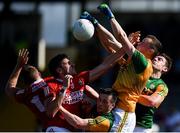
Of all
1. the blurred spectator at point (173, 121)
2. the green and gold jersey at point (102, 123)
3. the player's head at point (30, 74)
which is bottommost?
the blurred spectator at point (173, 121)

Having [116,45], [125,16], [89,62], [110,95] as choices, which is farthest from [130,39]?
[125,16]

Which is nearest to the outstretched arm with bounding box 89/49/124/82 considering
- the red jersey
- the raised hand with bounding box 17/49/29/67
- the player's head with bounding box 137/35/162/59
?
the red jersey

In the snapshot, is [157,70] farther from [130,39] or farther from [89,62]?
[89,62]

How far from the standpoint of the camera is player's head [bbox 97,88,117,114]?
8.98 meters

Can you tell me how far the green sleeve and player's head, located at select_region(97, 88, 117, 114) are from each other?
→ 45cm

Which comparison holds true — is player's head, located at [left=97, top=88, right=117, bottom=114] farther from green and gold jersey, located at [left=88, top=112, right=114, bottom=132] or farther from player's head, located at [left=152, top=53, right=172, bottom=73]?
player's head, located at [left=152, top=53, right=172, bottom=73]

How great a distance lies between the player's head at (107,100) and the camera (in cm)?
898

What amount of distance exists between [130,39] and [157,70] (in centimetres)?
58

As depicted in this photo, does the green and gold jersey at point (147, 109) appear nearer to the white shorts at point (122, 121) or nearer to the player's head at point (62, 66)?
the white shorts at point (122, 121)

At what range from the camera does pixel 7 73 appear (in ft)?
59.8

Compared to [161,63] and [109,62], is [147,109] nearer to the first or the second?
[161,63]

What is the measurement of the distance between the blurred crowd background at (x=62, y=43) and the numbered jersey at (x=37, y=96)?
6166mm

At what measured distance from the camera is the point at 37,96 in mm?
9688

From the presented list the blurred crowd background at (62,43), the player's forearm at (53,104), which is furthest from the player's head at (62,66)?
the blurred crowd background at (62,43)
